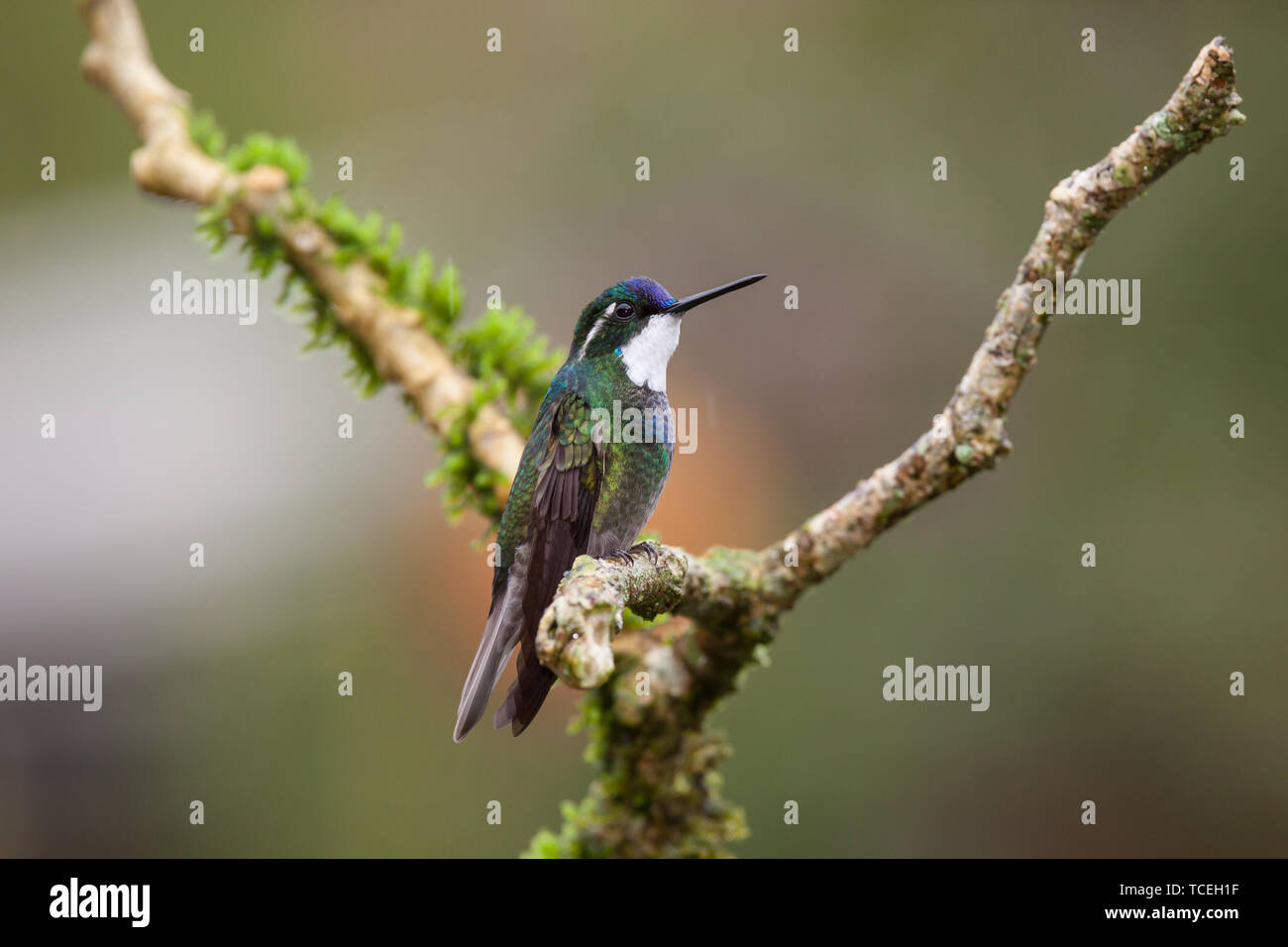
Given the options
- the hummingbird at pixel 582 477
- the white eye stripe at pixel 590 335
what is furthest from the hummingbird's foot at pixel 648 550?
the white eye stripe at pixel 590 335

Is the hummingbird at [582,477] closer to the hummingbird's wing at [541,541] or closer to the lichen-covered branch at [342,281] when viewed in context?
the hummingbird's wing at [541,541]

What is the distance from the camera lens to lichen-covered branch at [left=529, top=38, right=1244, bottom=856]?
6.10ft

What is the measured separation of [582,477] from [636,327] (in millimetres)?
450

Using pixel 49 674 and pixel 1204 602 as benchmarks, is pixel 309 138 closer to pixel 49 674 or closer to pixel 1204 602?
pixel 49 674

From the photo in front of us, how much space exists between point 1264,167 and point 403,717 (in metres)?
4.76

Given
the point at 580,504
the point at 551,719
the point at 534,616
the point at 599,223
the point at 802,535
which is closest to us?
the point at 534,616

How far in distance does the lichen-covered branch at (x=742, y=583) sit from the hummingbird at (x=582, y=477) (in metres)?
0.21

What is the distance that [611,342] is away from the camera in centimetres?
249

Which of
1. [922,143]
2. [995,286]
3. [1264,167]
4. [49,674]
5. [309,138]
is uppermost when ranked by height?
[309,138]

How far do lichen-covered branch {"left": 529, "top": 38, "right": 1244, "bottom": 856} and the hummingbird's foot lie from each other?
49 mm

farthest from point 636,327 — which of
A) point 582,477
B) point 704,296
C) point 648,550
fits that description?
point 648,550

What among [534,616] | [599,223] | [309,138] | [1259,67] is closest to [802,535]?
[534,616]

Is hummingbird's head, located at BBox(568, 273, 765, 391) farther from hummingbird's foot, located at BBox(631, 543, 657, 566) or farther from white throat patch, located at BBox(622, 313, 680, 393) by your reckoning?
hummingbird's foot, located at BBox(631, 543, 657, 566)

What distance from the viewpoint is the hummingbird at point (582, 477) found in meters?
2.08
